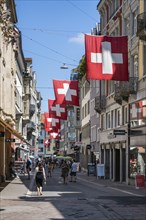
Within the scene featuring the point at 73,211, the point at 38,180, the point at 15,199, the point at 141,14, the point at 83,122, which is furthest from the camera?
the point at 83,122

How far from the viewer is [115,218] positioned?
54.4 ft

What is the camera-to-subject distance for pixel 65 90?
34.9m

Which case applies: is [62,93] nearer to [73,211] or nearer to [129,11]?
[129,11]

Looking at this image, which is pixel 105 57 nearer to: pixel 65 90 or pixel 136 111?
pixel 65 90

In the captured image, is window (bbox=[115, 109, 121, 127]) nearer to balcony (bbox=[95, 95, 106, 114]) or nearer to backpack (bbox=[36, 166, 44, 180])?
balcony (bbox=[95, 95, 106, 114])

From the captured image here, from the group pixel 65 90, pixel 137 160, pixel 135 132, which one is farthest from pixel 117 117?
pixel 65 90

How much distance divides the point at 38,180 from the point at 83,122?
50597 millimetres

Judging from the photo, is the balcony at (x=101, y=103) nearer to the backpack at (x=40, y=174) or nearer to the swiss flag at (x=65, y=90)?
the swiss flag at (x=65, y=90)

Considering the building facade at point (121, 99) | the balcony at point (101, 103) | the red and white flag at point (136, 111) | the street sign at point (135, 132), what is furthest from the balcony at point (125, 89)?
the balcony at point (101, 103)

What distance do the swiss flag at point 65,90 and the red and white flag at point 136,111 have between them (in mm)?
4460

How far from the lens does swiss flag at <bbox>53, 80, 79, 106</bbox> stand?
34719mm

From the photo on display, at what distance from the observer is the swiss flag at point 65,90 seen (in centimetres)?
3472

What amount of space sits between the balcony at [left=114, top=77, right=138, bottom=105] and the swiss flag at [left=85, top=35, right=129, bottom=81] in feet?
42.1

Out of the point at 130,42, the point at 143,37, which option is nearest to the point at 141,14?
the point at 143,37
